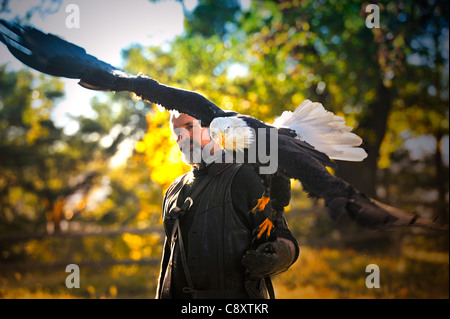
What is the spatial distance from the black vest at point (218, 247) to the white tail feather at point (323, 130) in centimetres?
66

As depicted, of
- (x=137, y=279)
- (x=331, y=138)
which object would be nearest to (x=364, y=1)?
(x=331, y=138)

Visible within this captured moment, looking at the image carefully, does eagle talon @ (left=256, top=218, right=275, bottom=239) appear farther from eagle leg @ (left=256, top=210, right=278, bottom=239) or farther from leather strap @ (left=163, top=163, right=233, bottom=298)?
leather strap @ (left=163, top=163, right=233, bottom=298)

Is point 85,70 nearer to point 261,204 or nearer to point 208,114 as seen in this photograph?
point 208,114

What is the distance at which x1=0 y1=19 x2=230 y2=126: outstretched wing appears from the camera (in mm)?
1958

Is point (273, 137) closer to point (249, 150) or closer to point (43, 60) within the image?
point (249, 150)

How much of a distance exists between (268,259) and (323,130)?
96 centimetres

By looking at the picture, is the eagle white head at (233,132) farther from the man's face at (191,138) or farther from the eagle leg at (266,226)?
the eagle leg at (266,226)

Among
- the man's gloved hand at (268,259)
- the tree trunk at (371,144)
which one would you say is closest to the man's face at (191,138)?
the man's gloved hand at (268,259)

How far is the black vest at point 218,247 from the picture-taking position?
76.3 inches

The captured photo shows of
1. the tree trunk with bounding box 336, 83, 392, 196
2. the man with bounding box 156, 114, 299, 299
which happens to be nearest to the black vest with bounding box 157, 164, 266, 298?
the man with bounding box 156, 114, 299, 299

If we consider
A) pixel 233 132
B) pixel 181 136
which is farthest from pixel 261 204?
pixel 181 136

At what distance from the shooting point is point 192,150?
2199 millimetres

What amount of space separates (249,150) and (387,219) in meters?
0.75

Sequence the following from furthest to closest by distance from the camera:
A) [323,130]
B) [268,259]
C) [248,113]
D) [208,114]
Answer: [248,113], [323,130], [208,114], [268,259]
